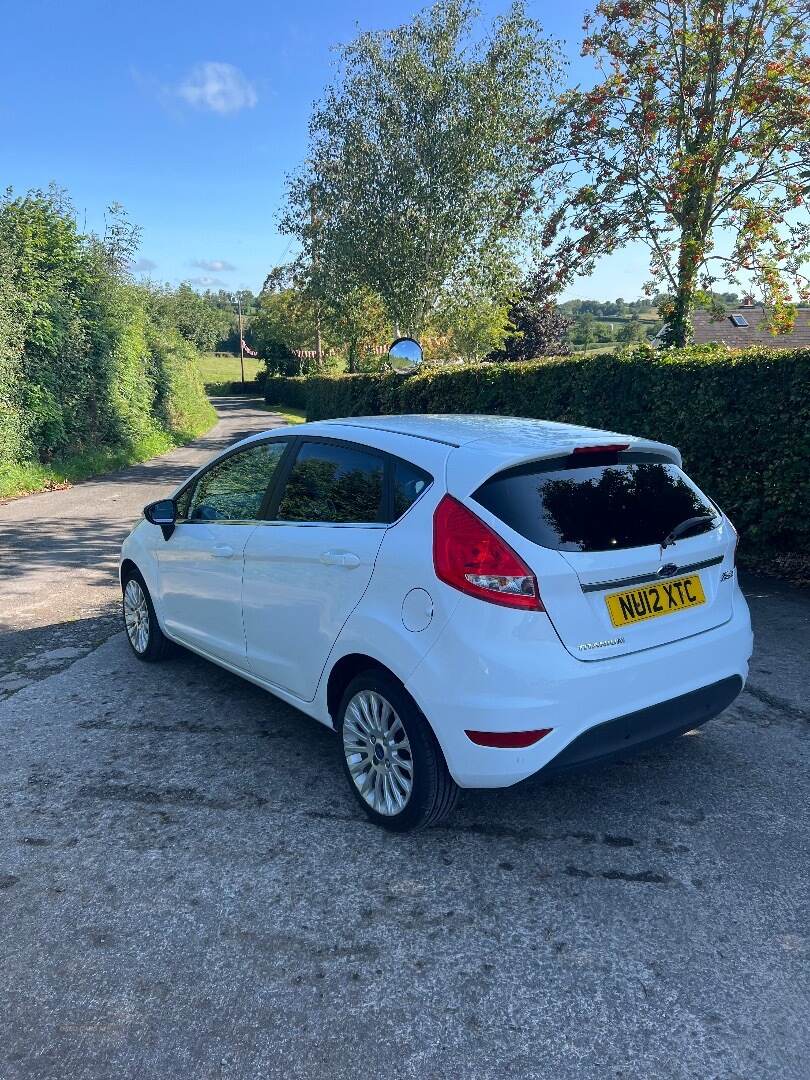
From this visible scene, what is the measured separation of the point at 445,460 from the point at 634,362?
5.54m

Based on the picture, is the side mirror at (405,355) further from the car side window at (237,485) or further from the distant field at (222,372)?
the distant field at (222,372)

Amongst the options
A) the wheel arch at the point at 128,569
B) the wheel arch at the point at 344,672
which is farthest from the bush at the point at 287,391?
the wheel arch at the point at 344,672

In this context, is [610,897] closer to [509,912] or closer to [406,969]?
[509,912]

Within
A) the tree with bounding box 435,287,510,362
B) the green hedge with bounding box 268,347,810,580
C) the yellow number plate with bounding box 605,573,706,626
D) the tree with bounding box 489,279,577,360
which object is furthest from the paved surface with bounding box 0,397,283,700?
the tree with bounding box 489,279,577,360

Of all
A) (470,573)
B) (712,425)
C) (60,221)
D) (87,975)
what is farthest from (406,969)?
(60,221)

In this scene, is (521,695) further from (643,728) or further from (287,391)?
(287,391)

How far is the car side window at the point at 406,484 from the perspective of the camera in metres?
3.14

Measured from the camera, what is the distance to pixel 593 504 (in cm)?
309

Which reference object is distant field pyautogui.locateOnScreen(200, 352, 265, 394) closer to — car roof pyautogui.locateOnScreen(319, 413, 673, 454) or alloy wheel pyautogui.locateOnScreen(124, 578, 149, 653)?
alloy wheel pyautogui.locateOnScreen(124, 578, 149, 653)

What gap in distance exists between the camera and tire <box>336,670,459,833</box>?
9.75 feet

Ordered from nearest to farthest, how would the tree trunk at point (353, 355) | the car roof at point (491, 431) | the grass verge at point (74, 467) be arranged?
the car roof at point (491, 431) → the grass verge at point (74, 467) → the tree trunk at point (353, 355)

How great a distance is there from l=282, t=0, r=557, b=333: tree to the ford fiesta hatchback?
18.3 metres

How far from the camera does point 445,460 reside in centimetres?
312

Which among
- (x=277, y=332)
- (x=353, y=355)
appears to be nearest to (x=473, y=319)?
(x=353, y=355)
